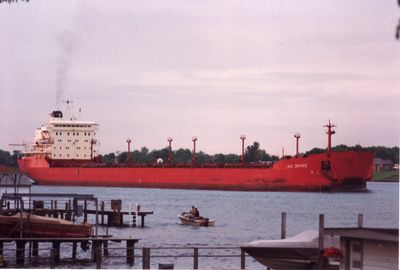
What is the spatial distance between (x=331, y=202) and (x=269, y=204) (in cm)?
381

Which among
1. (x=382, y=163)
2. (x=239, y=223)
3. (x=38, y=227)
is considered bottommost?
(x=239, y=223)

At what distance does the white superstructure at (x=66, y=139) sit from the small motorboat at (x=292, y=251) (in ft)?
185

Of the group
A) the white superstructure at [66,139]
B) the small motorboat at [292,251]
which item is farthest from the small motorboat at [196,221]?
the white superstructure at [66,139]

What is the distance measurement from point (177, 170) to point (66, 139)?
643 inches

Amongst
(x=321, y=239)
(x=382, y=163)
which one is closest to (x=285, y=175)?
(x=382, y=163)

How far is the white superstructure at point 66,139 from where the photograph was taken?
2697 inches

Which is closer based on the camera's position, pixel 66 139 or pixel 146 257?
pixel 146 257

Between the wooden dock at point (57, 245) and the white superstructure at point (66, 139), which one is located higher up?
the white superstructure at point (66, 139)

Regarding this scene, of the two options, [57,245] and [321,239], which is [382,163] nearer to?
[57,245]

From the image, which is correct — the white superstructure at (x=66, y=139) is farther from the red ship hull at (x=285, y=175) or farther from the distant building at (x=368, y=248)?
the distant building at (x=368, y=248)

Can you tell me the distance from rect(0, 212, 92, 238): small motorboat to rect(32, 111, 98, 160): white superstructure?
49.2 m

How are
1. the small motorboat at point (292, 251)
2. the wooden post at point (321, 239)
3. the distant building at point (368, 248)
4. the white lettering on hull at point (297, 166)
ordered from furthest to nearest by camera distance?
the white lettering on hull at point (297, 166), the small motorboat at point (292, 251), the wooden post at point (321, 239), the distant building at point (368, 248)

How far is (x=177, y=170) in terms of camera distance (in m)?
55.8

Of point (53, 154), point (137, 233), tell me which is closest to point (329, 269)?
point (137, 233)
